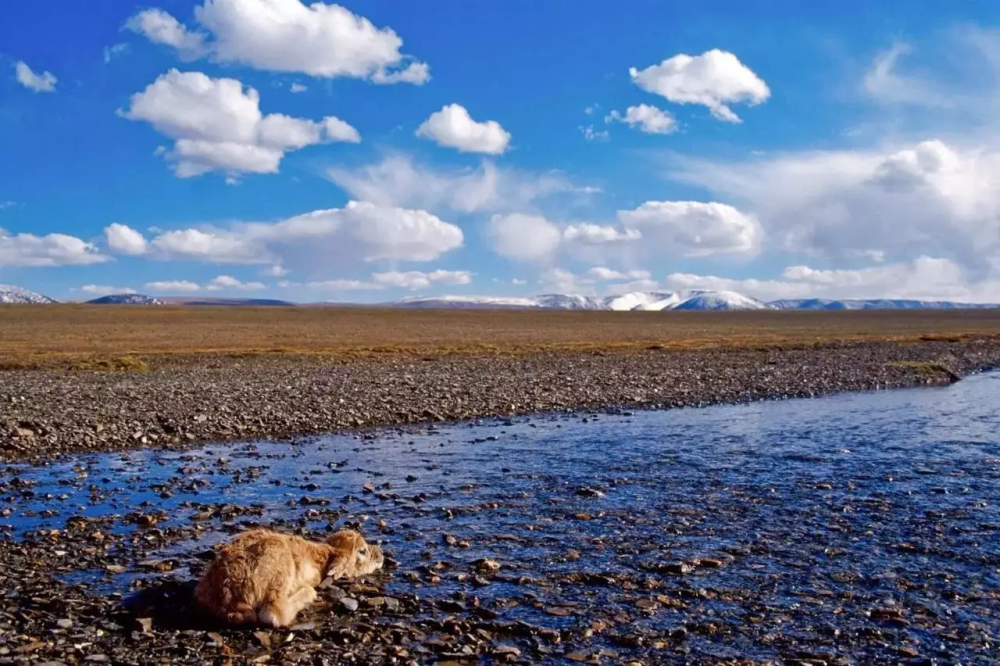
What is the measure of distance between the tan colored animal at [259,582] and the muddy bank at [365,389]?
11538 millimetres

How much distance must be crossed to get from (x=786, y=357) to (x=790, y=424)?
26.8m

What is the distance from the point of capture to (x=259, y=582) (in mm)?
8109

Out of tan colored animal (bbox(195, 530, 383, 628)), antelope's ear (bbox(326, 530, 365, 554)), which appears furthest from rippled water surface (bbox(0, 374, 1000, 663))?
tan colored animal (bbox(195, 530, 383, 628))

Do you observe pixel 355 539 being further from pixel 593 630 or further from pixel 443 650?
pixel 593 630

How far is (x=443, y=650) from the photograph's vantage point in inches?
304

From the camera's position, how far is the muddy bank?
20516 mm

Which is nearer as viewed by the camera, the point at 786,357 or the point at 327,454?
the point at 327,454

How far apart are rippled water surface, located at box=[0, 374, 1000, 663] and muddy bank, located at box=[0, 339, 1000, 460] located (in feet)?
6.68

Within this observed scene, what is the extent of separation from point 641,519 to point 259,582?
6.33 metres

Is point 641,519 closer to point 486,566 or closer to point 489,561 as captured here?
point 489,561

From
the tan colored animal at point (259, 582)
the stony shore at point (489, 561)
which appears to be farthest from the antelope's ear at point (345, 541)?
the tan colored animal at point (259, 582)

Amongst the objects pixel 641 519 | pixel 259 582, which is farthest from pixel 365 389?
pixel 259 582

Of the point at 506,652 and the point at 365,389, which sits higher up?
the point at 365,389

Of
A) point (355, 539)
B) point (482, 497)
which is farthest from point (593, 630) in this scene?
point (482, 497)
